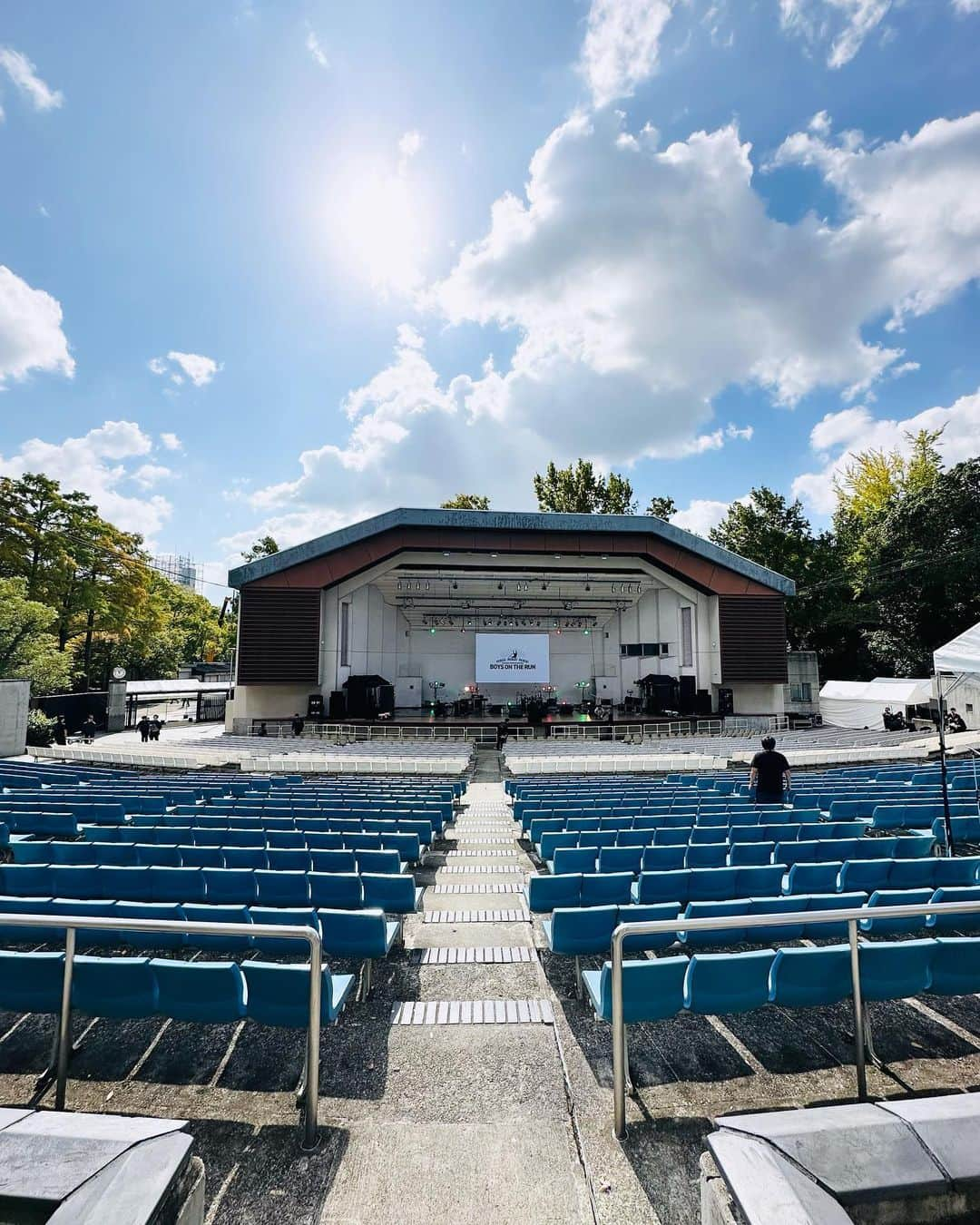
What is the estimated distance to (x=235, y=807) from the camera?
8.38 metres

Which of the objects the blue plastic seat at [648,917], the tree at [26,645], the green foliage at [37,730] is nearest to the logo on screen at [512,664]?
the green foliage at [37,730]

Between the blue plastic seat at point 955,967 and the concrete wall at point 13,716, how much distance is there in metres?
22.2

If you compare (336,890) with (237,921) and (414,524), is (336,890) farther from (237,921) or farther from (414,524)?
(414,524)

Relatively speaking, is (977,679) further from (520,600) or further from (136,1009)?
(136,1009)

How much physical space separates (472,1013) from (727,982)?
1.61 meters

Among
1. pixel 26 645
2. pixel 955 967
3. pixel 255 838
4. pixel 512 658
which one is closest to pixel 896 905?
pixel 955 967

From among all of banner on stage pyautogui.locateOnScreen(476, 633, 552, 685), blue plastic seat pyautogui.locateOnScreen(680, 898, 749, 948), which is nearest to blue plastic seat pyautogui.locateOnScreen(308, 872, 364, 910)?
blue plastic seat pyautogui.locateOnScreen(680, 898, 749, 948)

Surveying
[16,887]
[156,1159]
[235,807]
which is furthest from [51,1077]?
[235,807]

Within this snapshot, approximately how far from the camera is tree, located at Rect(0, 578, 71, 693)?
2225cm

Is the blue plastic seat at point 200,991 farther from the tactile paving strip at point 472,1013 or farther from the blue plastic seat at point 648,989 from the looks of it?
the blue plastic seat at point 648,989

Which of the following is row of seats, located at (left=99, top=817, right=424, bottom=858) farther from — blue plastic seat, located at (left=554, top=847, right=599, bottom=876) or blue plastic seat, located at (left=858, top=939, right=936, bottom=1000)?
blue plastic seat, located at (left=858, top=939, right=936, bottom=1000)

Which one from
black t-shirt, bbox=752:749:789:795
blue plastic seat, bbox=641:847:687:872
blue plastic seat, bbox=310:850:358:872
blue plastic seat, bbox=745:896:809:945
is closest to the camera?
blue plastic seat, bbox=745:896:809:945

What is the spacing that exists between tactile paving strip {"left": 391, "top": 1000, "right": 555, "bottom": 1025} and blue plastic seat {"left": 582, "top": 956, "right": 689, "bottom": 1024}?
0.66m

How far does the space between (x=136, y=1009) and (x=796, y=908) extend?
4326 mm
